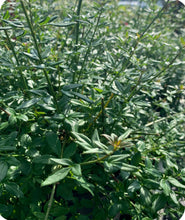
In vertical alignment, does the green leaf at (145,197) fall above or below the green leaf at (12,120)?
below

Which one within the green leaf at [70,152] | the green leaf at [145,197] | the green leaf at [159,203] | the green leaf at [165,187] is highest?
the green leaf at [70,152]

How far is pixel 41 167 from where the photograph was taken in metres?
1.24

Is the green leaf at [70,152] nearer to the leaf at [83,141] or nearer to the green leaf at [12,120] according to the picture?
the leaf at [83,141]

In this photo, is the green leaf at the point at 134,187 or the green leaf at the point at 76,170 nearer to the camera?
the green leaf at the point at 76,170

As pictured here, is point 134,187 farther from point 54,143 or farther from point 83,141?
point 54,143

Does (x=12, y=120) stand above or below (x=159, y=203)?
above

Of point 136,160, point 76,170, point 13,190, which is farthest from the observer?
point 136,160

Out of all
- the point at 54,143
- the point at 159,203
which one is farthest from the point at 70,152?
the point at 159,203

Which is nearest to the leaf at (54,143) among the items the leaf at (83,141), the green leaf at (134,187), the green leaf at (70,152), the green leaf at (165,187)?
the green leaf at (70,152)

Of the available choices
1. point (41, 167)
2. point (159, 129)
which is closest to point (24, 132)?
point (41, 167)

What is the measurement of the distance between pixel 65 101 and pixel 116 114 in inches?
15.3

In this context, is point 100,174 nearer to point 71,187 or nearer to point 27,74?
point 71,187

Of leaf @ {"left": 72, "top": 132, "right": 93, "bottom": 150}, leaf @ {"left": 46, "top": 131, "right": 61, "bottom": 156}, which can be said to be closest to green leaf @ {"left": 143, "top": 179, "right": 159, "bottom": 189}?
leaf @ {"left": 72, "top": 132, "right": 93, "bottom": 150}

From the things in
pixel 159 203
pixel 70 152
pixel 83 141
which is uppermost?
pixel 83 141
